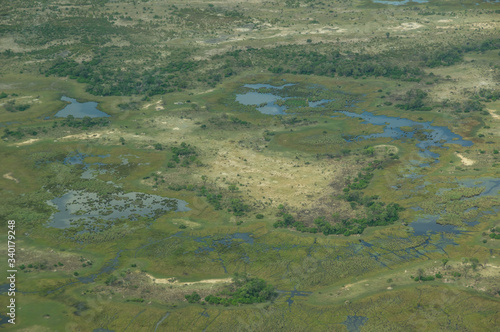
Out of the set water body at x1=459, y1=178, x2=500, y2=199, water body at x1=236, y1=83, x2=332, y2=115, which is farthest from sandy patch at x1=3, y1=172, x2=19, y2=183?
water body at x1=459, y1=178, x2=500, y2=199

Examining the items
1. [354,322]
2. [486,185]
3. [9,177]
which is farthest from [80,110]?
[486,185]

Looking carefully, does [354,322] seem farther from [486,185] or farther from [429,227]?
[486,185]

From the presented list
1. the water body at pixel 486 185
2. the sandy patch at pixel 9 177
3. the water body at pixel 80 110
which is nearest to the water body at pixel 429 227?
the water body at pixel 486 185

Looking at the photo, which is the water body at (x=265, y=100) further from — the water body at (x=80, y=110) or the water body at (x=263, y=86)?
the water body at (x=80, y=110)

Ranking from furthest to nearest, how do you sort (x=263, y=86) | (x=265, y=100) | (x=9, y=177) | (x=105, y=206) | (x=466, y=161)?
(x=263, y=86), (x=265, y=100), (x=466, y=161), (x=9, y=177), (x=105, y=206)

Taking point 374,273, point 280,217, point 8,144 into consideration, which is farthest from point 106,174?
point 374,273

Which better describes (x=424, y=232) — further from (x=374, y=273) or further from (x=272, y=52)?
(x=272, y=52)

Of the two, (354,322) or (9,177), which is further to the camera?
(9,177)
